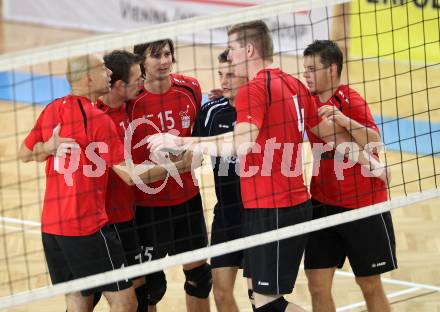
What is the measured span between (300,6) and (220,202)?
1.66m

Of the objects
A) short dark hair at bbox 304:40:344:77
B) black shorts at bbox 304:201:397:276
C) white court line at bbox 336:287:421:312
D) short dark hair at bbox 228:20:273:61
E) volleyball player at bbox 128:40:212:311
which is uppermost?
short dark hair at bbox 228:20:273:61

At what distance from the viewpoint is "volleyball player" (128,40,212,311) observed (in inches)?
290

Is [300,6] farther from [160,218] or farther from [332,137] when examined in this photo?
[160,218]

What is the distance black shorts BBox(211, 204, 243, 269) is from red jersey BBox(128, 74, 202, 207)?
0.89 feet

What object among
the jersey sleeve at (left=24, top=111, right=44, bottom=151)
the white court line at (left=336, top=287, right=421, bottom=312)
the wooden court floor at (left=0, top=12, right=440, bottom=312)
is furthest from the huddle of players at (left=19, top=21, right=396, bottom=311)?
the white court line at (left=336, top=287, right=421, bottom=312)

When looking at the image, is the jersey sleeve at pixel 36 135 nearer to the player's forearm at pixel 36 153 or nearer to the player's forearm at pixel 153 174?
the player's forearm at pixel 36 153

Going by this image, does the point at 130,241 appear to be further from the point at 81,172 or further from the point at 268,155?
the point at 268,155

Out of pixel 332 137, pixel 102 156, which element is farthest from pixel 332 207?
pixel 102 156

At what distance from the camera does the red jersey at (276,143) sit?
21.7 feet

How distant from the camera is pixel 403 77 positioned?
1359 cm

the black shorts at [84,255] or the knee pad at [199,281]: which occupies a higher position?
the black shorts at [84,255]

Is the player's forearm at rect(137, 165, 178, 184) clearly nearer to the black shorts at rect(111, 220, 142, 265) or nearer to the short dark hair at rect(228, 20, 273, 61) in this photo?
the black shorts at rect(111, 220, 142, 265)

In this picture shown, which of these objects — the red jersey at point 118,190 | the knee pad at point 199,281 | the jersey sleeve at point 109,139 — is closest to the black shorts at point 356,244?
the knee pad at point 199,281

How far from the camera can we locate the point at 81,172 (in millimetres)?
6609
